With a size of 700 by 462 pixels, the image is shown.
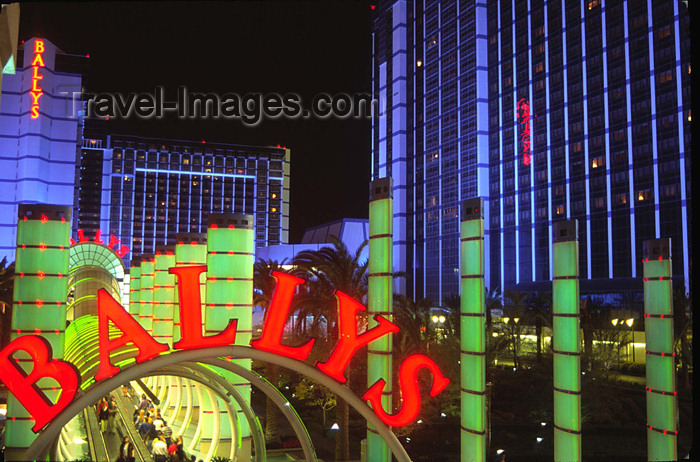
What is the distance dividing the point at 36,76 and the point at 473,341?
54649 mm

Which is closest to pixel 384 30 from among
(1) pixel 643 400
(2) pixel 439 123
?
(2) pixel 439 123

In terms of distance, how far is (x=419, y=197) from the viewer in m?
107

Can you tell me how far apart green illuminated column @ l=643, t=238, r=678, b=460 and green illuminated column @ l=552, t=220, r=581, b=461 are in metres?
2.39

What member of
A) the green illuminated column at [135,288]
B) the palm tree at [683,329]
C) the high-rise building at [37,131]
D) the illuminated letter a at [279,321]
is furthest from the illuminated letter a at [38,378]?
the high-rise building at [37,131]

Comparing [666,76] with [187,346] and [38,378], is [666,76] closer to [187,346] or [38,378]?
[187,346]

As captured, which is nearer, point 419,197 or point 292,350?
point 292,350

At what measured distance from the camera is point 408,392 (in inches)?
458

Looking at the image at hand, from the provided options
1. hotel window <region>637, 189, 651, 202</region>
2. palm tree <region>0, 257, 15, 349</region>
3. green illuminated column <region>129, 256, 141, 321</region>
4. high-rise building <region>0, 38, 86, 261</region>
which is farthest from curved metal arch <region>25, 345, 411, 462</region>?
hotel window <region>637, 189, 651, 202</region>

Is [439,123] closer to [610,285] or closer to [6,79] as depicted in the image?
[610,285]

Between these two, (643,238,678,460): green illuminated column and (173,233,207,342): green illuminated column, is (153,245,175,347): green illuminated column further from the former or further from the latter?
(643,238,678,460): green illuminated column

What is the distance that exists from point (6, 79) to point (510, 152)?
200 feet

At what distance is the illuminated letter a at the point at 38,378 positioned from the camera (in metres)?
10.4

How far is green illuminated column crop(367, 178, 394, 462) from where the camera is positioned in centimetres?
1560

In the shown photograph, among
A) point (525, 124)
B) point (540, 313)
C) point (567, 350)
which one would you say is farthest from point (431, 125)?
point (567, 350)
